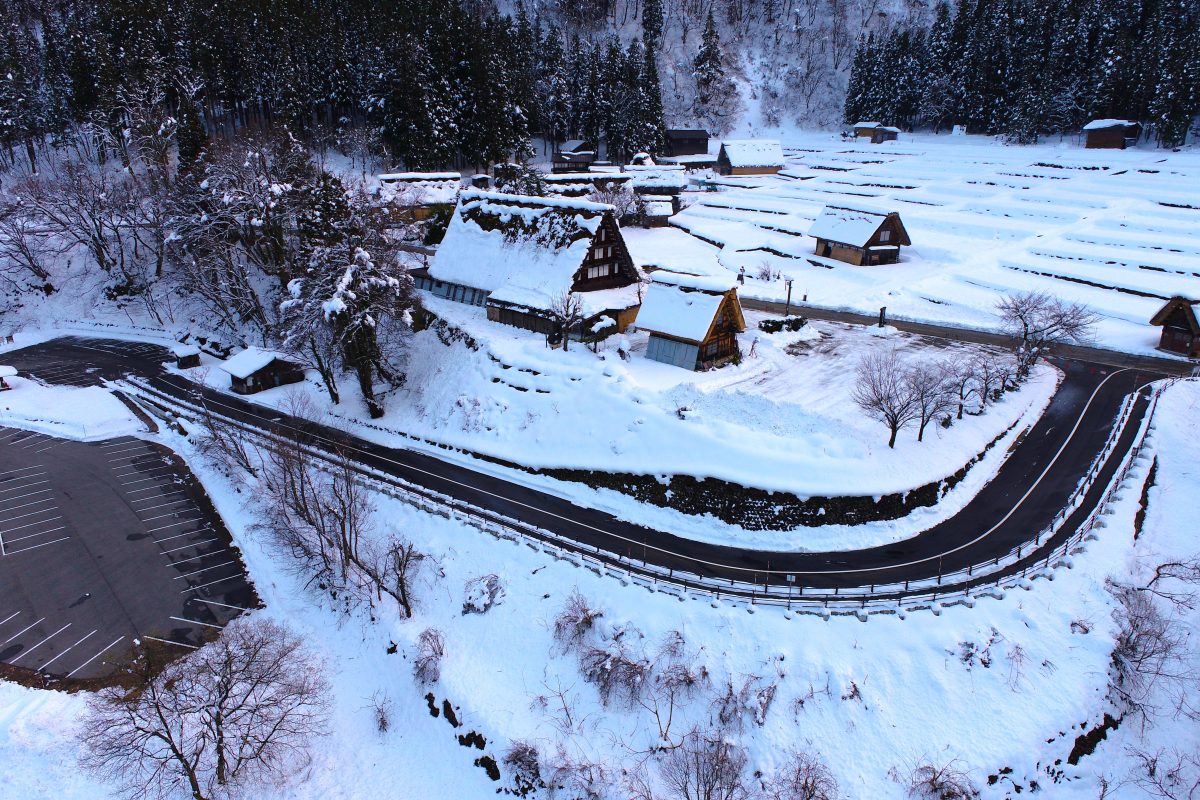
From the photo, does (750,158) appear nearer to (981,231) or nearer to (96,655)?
(981,231)

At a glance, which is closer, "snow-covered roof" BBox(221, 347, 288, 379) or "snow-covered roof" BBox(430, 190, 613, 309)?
"snow-covered roof" BBox(430, 190, 613, 309)

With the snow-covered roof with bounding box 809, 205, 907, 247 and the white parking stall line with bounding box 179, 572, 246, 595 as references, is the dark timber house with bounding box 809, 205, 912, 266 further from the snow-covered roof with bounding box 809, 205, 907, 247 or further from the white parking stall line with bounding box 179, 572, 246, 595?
the white parking stall line with bounding box 179, 572, 246, 595

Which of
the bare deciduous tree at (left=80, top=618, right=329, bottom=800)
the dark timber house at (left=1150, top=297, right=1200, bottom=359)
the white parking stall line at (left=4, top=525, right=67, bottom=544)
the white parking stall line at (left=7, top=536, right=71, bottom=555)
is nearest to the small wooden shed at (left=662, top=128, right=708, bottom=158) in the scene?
the dark timber house at (left=1150, top=297, right=1200, bottom=359)

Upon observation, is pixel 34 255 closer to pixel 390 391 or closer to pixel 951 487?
pixel 390 391

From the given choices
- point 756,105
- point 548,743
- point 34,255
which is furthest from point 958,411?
point 756,105

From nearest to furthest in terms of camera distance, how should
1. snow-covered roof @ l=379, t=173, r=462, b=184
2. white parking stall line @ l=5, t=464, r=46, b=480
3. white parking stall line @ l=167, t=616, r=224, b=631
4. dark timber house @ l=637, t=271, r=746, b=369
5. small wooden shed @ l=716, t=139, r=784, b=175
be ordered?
white parking stall line @ l=167, t=616, r=224, b=631 → white parking stall line @ l=5, t=464, r=46, b=480 → dark timber house @ l=637, t=271, r=746, b=369 → snow-covered roof @ l=379, t=173, r=462, b=184 → small wooden shed @ l=716, t=139, r=784, b=175

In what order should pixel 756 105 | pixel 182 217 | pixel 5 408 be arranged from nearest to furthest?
1. pixel 5 408
2. pixel 182 217
3. pixel 756 105
